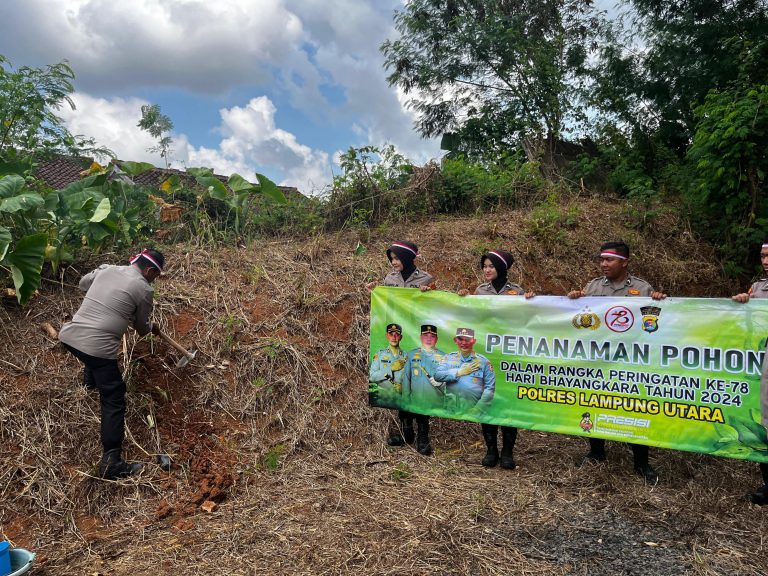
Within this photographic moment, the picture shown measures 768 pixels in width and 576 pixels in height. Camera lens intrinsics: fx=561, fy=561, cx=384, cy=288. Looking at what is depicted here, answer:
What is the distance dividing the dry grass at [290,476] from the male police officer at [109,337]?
10.7 inches

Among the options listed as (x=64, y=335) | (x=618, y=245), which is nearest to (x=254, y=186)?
(x=64, y=335)

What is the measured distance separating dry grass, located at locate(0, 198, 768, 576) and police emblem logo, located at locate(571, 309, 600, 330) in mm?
1194

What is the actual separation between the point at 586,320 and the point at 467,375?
112 cm

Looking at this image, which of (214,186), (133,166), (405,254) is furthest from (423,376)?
(133,166)

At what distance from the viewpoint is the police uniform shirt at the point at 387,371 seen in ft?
17.2

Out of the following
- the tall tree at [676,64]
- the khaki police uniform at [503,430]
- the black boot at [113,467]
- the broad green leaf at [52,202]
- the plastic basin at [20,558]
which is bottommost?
the plastic basin at [20,558]

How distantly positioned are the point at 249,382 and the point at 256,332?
27.6 inches

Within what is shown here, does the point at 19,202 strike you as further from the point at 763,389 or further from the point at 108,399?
the point at 763,389

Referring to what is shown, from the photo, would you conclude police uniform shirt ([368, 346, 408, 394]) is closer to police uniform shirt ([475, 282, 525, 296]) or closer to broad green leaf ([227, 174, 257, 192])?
police uniform shirt ([475, 282, 525, 296])

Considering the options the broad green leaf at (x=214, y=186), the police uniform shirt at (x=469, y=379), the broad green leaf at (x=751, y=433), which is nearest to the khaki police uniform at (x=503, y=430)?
the police uniform shirt at (x=469, y=379)

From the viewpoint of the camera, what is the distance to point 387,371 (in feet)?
17.4

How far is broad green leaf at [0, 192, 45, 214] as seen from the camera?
5.20 meters

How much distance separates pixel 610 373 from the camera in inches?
171

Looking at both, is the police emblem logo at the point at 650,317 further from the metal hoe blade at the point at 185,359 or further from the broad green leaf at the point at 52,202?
the broad green leaf at the point at 52,202
